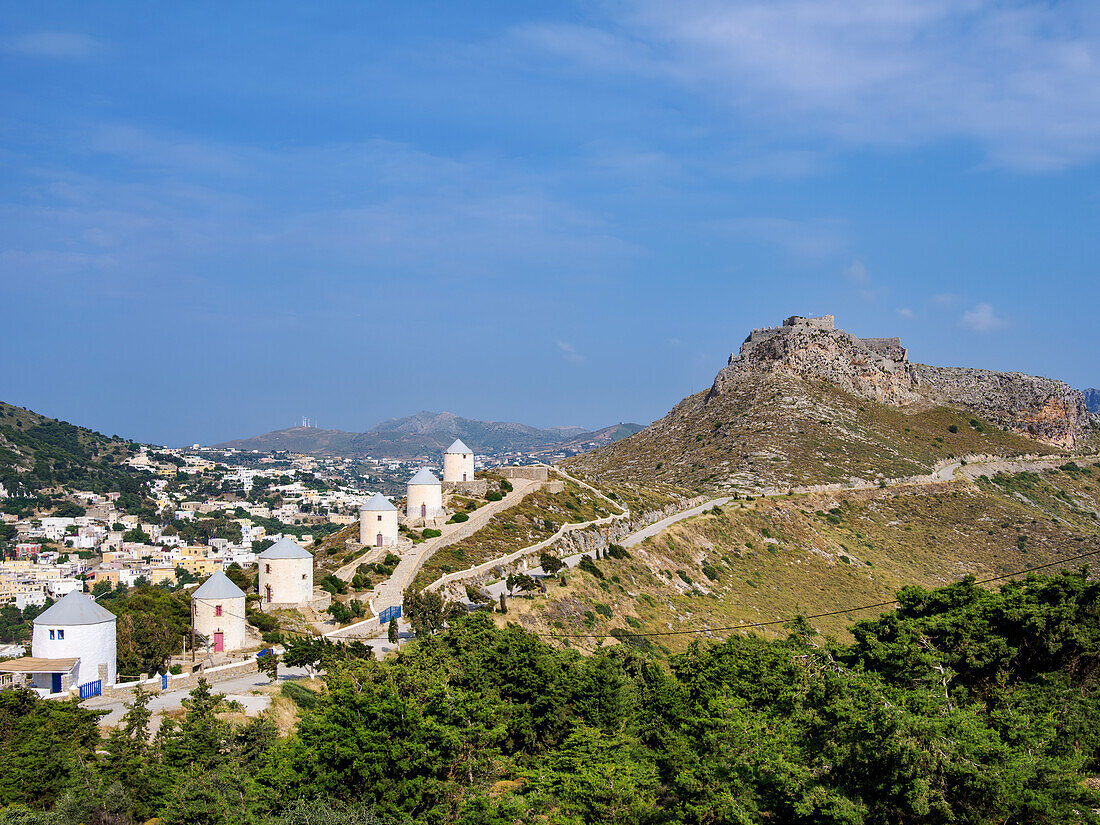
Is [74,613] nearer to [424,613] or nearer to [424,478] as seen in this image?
[424,613]

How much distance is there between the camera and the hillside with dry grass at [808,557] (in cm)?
4516

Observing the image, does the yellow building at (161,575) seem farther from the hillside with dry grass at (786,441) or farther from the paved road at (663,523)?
the paved road at (663,523)

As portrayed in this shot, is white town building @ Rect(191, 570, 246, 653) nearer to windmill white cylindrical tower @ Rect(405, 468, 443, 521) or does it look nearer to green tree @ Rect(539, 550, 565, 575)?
green tree @ Rect(539, 550, 565, 575)

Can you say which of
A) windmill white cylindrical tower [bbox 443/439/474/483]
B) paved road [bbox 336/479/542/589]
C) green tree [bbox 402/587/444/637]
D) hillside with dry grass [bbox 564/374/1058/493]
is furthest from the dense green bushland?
hillside with dry grass [bbox 564/374/1058/493]

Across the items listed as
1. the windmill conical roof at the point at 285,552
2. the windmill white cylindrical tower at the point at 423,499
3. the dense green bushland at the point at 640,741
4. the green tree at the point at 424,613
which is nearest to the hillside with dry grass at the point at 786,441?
the windmill white cylindrical tower at the point at 423,499

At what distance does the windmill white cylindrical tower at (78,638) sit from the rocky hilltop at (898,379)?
8079cm

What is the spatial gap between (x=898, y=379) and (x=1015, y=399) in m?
20.9

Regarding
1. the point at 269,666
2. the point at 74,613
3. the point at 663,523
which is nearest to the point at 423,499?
the point at 663,523

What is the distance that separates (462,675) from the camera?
24.9 meters

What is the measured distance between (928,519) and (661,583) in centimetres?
3198

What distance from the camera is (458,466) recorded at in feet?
206

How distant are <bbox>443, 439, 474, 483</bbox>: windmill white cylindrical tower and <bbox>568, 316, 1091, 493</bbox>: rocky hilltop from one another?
20340mm

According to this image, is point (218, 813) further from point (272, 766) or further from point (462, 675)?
point (462, 675)

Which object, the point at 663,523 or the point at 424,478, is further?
the point at 663,523
